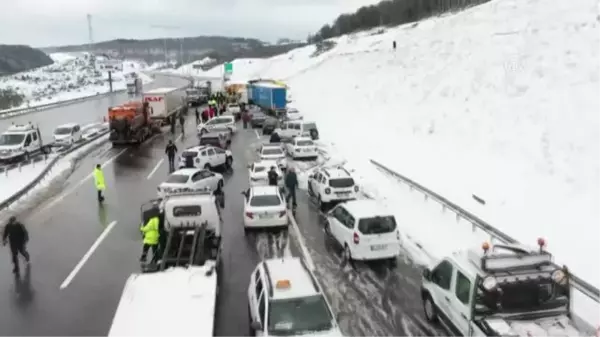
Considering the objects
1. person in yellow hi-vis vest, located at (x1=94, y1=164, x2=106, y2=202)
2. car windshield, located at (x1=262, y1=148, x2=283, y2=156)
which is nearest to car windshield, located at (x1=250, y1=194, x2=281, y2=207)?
person in yellow hi-vis vest, located at (x1=94, y1=164, x2=106, y2=202)

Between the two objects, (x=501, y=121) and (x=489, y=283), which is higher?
(x=501, y=121)

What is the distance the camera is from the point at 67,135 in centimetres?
4166

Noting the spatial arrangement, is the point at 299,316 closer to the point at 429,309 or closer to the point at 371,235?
the point at 429,309

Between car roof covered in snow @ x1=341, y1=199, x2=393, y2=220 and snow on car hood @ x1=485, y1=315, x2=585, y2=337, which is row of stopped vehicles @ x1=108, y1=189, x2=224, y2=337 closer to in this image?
car roof covered in snow @ x1=341, y1=199, x2=393, y2=220

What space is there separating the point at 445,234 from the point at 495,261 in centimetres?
809

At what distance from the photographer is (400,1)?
5842 inches

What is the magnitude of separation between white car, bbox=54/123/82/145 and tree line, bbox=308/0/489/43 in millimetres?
62481

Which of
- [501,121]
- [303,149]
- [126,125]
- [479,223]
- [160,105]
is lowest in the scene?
[479,223]

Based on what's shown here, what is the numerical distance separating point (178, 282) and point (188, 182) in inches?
478

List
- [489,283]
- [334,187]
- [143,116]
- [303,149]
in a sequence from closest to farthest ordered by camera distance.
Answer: [489,283] → [334,187] → [303,149] → [143,116]

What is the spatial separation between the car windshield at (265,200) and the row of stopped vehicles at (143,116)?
24471 millimetres

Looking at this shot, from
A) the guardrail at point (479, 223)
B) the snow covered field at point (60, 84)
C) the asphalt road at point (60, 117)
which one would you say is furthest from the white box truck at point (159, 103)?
the snow covered field at point (60, 84)

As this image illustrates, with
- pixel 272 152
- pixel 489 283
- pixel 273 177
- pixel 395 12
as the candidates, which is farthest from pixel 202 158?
pixel 395 12

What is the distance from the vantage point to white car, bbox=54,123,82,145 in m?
41.1
